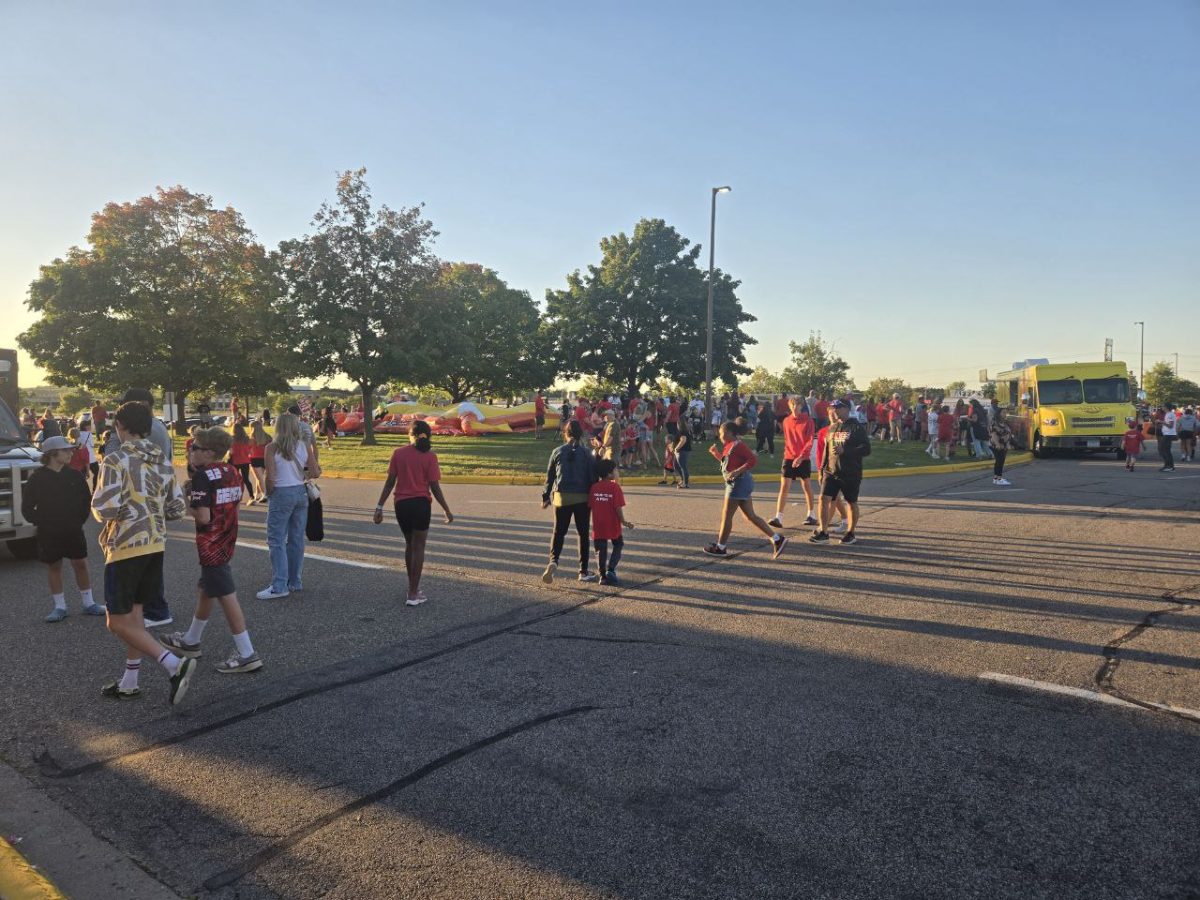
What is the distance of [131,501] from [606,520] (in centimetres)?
413

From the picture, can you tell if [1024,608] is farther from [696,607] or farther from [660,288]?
[660,288]

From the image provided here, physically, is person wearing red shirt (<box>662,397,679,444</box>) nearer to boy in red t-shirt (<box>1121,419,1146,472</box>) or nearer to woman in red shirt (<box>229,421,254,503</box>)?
woman in red shirt (<box>229,421,254,503</box>)

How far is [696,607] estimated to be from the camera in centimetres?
672

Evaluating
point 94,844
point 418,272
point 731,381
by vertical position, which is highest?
point 418,272

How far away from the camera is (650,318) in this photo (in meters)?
45.1

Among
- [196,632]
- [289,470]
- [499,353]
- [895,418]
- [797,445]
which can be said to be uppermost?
[499,353]

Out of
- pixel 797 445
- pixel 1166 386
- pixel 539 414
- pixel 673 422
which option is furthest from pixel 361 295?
pixel 1166 386

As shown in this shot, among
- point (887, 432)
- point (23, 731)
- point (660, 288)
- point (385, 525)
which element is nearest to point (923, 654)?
point (23, 731)

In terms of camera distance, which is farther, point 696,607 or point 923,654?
point 696,607

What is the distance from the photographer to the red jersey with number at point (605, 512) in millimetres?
7621

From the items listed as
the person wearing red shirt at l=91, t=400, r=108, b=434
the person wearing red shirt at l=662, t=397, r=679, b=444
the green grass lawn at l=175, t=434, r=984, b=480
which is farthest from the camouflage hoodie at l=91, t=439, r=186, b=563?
the person wearing red shirt at l=662, t=397, r=679, b=444

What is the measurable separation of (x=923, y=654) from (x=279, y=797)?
4141 millimetres

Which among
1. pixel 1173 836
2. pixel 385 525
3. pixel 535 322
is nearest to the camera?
pixel 1173 836

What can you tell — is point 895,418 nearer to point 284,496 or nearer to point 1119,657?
point 1119,657
